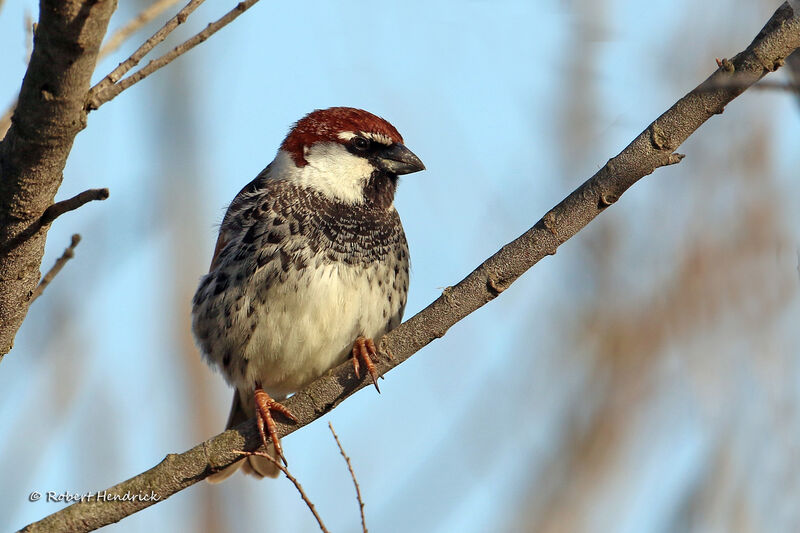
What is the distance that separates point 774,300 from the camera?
4199 millimetres

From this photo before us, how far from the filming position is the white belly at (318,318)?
3.82m

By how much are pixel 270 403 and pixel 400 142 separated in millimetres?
1484

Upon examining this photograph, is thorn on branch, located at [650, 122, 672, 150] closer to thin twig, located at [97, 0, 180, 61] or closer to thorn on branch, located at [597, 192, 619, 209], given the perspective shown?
thorn on branch, located at [597, 192, 619, 209]

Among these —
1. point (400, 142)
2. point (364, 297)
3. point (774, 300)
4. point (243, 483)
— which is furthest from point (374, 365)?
point (243, 483)

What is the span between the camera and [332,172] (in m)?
4.33

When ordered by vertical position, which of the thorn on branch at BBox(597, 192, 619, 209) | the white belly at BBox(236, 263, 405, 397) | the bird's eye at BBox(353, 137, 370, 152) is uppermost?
the bird's eye at BBox(353, 137, 370, 152)

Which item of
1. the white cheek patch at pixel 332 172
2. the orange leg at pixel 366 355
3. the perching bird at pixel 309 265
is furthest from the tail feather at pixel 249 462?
the white cheek patch at pixel 332 172

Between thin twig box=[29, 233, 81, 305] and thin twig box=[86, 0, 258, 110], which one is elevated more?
thin twig box=[86, 0, 258, 110]

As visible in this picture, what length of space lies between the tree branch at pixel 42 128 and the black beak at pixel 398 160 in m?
2.14

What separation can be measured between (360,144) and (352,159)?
0.29ft

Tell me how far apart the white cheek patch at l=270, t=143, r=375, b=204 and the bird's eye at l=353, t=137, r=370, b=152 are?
5 centimetres

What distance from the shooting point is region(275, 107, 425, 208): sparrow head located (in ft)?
14.1

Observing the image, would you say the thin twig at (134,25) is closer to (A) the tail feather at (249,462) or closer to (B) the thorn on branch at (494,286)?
(B) the thorn on branch at (494,286)

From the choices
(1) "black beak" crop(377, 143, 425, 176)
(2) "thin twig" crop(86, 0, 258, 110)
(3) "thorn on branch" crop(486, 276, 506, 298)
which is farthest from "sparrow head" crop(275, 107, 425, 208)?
(2) "thin twig" crop(86, 0, 258, 110)
